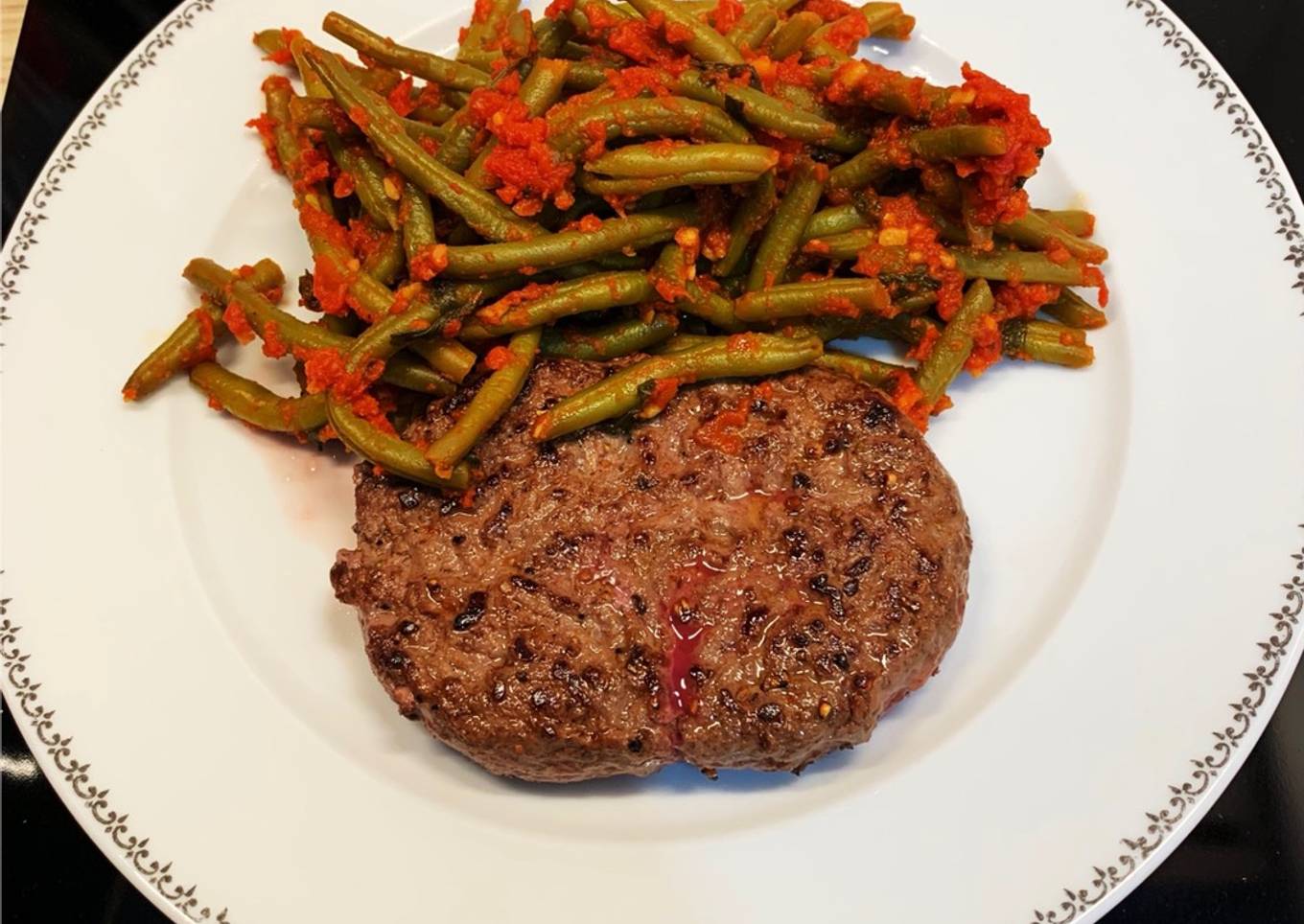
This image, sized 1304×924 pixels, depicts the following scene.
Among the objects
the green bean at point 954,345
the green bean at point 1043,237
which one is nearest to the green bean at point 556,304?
the green bean at point 954,345

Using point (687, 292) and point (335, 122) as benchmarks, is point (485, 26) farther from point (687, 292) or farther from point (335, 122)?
point (687, 292)

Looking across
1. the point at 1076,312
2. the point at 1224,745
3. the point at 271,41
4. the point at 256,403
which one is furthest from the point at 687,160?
the point at 1224,745

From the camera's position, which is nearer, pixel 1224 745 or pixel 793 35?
pixel 1224 745

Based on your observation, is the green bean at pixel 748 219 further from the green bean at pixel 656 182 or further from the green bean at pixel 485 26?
the green bean at pixel 485 26

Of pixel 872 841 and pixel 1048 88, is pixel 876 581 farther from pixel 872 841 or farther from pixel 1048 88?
pixel 1048 88

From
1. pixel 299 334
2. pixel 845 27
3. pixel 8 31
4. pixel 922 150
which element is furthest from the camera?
pixel 8 31

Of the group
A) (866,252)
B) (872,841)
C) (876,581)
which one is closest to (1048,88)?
(866,252)
